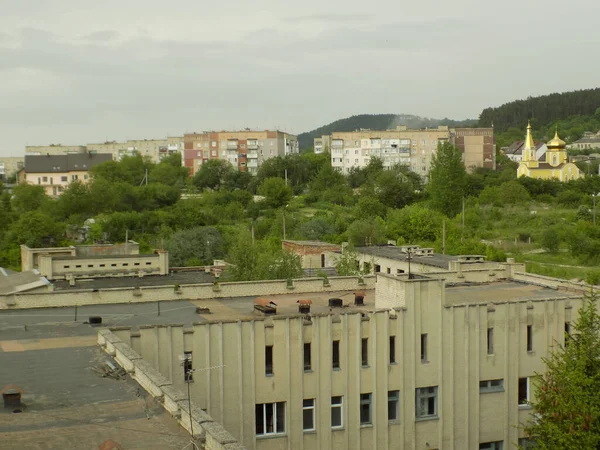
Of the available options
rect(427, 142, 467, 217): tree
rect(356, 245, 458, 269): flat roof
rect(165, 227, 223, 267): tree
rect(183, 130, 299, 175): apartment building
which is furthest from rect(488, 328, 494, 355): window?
rect(183, 130, 299, 175): apartment building

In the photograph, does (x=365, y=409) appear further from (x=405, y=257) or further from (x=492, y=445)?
(x=405, y=257)

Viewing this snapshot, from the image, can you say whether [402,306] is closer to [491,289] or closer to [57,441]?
[491,289]

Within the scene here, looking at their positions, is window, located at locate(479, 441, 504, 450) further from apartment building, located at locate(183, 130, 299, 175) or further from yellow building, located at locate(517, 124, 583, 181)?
apartment building, located at locate(183, 130, 299, 175)

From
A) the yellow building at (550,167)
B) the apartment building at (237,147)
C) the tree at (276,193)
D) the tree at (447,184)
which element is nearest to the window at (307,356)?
the tree at (447,184)

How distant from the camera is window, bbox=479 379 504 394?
27578mm

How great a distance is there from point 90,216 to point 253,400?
2880 inches

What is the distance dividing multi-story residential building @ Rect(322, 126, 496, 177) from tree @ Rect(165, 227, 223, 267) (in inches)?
2545

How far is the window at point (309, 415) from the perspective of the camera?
24812 millimetres

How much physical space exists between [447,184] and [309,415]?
78.1 metres

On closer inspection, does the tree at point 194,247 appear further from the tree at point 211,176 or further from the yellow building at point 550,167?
the yellow building at point 550,167

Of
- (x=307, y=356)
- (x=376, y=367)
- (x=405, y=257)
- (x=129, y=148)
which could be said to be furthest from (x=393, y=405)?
(x=129, y=148)

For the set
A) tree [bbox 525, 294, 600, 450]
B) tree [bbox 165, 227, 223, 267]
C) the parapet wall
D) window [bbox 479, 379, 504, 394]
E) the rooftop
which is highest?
the parapet wall

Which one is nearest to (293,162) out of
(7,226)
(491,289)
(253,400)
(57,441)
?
(7,226)

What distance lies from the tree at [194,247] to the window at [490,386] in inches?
1717
